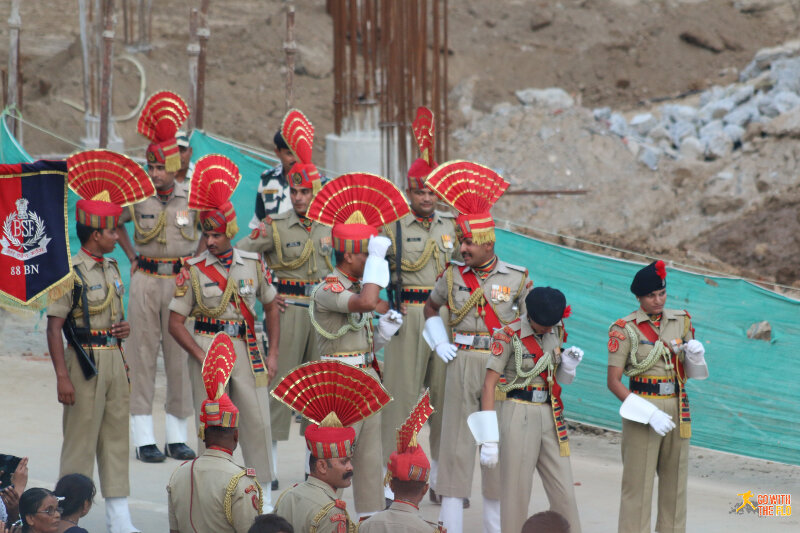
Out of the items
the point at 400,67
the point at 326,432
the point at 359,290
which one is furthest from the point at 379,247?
the point at 400,67

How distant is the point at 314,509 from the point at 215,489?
0.43 metres

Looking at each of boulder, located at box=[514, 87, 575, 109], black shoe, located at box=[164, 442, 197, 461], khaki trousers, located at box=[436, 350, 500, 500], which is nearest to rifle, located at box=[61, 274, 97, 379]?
black shoe, located at box=[164, 442, 197, 461]

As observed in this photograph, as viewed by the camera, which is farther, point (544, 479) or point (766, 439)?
point (766, 439)

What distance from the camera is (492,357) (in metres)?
6.38

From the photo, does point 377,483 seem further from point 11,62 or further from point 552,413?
point 11,62

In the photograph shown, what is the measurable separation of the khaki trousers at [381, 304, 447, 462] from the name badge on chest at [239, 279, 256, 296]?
1086 millimetres

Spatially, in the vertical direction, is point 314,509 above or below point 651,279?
below

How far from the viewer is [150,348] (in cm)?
850

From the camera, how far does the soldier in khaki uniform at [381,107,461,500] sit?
7.83 meters

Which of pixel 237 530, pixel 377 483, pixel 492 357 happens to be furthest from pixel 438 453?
pixel 237 530

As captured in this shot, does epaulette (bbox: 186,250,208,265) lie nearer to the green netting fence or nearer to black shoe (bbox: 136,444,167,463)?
black shoe (bbox: 136,444,167,463)

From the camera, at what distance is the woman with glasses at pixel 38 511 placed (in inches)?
211

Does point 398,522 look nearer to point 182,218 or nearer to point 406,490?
point 406,490

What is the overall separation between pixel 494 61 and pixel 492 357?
63.1 feet
